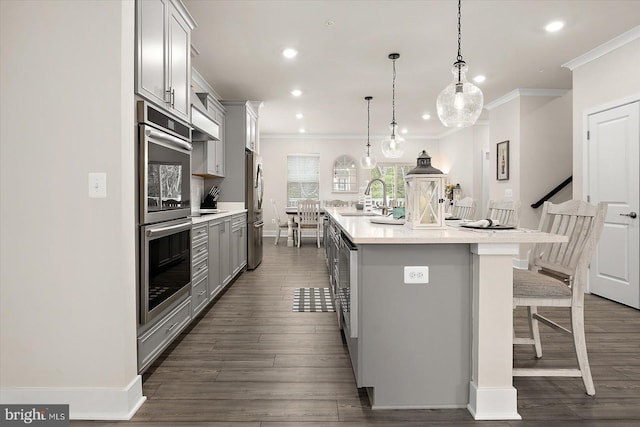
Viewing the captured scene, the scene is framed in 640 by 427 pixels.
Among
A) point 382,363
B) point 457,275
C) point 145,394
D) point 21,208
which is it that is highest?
point 21,208

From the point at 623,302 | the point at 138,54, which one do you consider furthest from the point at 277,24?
the point at 623,302

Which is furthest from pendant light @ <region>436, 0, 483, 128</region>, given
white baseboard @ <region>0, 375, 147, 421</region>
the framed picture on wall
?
the framed picture on wall

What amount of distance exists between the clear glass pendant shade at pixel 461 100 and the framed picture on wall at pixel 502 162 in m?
3.89

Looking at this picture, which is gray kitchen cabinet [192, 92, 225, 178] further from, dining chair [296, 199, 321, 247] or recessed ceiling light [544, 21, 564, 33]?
recessed ceiling light [544, 21, 564, 33]

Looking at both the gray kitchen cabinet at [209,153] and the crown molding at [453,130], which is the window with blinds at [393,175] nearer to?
the crown molding at [453,130]

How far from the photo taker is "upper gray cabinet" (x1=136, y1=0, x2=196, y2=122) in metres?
2.10

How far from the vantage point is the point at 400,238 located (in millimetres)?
1855

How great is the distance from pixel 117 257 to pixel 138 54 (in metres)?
1.06

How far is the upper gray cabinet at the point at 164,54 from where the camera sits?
6.88 feet

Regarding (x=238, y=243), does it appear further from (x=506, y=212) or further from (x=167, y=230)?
(x=506, y=212)

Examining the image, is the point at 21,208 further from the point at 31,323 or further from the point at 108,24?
the point at 108,24

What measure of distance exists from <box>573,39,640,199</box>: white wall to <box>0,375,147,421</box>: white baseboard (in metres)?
4.90

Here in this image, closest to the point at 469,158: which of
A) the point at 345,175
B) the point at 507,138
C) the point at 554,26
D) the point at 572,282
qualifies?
the point at 507,138

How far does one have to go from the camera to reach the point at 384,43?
402 centimetres
